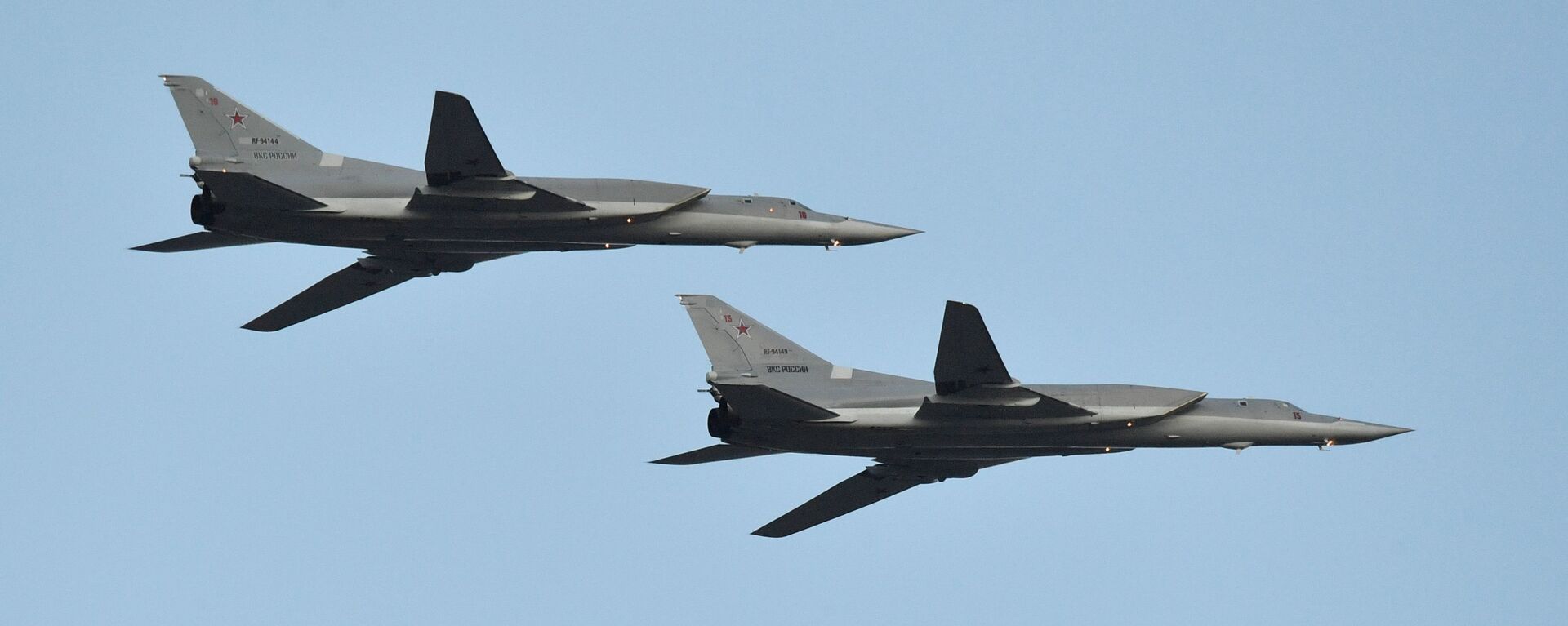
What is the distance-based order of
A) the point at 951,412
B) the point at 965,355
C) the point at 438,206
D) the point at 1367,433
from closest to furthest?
the point at 965,355, the point at 951,412, the point at 438,206, the point at 1367,433

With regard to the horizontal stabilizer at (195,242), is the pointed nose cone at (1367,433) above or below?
below

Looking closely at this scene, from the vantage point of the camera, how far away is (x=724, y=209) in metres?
52.3

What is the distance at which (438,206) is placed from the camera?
49344 millimetres

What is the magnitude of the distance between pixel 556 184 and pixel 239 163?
23.9 ft

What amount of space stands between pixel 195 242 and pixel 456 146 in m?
8.14

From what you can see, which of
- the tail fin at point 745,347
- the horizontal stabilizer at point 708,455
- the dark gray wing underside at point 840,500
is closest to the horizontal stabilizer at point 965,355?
the tail fin at point 745,347

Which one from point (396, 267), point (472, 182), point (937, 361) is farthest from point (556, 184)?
point (937, 361)

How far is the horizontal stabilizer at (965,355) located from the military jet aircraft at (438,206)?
19.3 ft

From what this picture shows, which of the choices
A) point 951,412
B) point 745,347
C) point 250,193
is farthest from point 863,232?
point 250,193

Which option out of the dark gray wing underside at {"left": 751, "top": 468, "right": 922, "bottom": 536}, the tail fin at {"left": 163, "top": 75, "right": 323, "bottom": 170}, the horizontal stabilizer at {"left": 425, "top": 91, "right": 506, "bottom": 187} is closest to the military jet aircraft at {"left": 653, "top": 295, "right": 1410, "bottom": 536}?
the dark gray wing underside at {"left": 751, "top": 468, "right": 922, "bottom": 536}

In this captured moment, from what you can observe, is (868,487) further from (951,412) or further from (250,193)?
(250,193)

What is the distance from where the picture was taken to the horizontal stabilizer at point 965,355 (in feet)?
153

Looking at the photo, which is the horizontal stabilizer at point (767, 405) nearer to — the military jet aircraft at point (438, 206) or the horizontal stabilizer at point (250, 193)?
the military jet aircraft at point (438, 206)

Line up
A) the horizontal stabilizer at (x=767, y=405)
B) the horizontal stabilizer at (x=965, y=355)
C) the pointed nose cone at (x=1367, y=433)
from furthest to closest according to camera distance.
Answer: the pointed nose cone at (x=1367, y=433)
the horizontal stabilizer at (x=767, y=405)
the horizontal stabilizer at (x=965, y=355)
